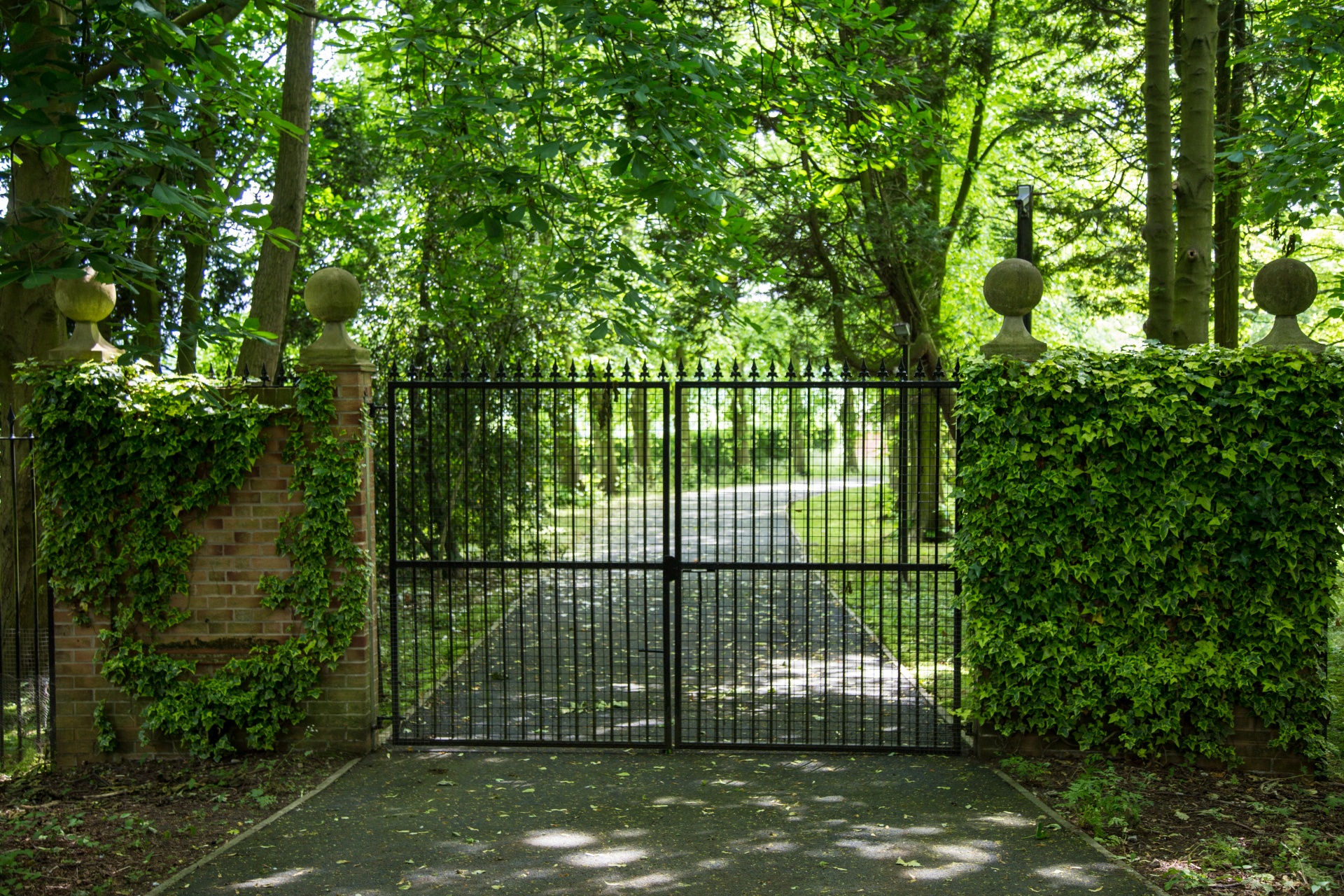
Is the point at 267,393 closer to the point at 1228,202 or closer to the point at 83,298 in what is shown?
the point at 83,298

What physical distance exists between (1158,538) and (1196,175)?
4.03 meters

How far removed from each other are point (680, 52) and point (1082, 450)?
12.9 feet

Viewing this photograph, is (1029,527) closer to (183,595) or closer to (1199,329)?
(1199,329)

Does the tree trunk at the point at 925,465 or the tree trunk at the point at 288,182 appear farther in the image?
the tree trunk at the point at 288,182

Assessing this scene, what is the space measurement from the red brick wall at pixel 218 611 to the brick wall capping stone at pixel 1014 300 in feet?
13.7

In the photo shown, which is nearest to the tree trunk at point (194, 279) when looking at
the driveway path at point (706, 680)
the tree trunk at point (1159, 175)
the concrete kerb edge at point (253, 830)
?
the driveway path at point (706, 680)

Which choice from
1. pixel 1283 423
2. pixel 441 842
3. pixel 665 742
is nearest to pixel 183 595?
pixel 441 842

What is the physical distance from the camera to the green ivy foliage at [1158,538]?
6.23 meters

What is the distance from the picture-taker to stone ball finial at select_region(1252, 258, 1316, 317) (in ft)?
20.9

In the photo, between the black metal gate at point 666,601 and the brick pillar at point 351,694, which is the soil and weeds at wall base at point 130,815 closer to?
the brick pillar at point 351,694

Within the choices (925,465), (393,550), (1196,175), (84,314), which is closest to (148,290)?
(84,314)

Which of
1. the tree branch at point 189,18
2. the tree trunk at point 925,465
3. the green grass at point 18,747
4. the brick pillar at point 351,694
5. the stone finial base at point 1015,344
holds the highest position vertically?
the tree branch at point 189,18

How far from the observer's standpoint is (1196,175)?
28.5ft

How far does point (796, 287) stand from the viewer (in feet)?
56.3
